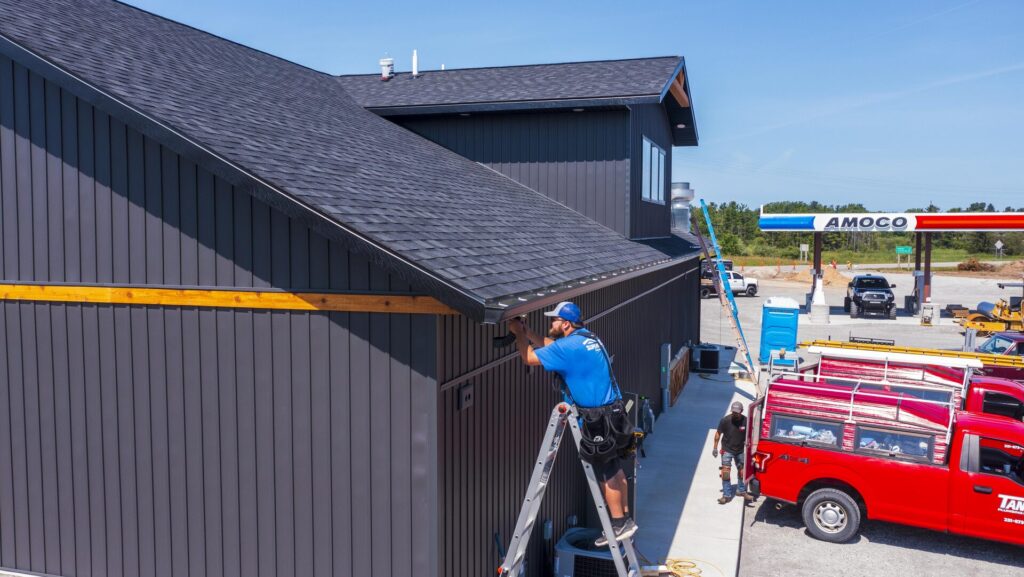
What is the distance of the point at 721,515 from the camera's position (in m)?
11.6

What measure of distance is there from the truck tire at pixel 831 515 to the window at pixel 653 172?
7471 millimetres

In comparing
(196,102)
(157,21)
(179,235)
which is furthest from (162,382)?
(157,21)

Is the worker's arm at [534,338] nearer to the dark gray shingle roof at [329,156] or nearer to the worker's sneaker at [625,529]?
the dark gray shingle roof at [329,156]

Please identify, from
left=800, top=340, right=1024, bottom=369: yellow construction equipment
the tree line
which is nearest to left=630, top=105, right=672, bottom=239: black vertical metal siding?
left=800, top=340, right=1024, bottom=369: yellow construction equipment

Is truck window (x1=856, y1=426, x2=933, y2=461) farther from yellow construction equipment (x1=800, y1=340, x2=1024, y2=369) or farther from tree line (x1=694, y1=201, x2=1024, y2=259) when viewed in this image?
tree line (x1=694, y1=201, x2=1024, y2=259)

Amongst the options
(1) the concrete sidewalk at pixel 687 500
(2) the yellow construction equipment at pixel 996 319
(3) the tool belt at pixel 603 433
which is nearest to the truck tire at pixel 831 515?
(1) the concrete sidewalk at pixel 687 500

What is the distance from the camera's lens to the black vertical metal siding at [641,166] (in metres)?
15.1

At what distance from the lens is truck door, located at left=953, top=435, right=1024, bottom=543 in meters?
9.87

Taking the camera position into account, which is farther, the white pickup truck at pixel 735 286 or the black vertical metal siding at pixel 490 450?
the white pickup truck at pixel 735 286

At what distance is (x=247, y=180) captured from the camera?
6.17 metres

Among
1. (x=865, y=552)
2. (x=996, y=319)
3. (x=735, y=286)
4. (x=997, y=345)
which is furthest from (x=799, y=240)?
(x=865, y=552)

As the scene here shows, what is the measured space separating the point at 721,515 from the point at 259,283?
26.3 ft

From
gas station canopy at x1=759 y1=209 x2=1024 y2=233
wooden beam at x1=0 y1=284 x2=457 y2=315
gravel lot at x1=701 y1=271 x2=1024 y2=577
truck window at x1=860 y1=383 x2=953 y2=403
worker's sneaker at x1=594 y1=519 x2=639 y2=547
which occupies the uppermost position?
gas station canopy at x1=759 y1=209 x2=1024 y2=233

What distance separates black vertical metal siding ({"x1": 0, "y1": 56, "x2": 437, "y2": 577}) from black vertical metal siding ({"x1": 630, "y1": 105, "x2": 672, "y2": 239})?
956cm
